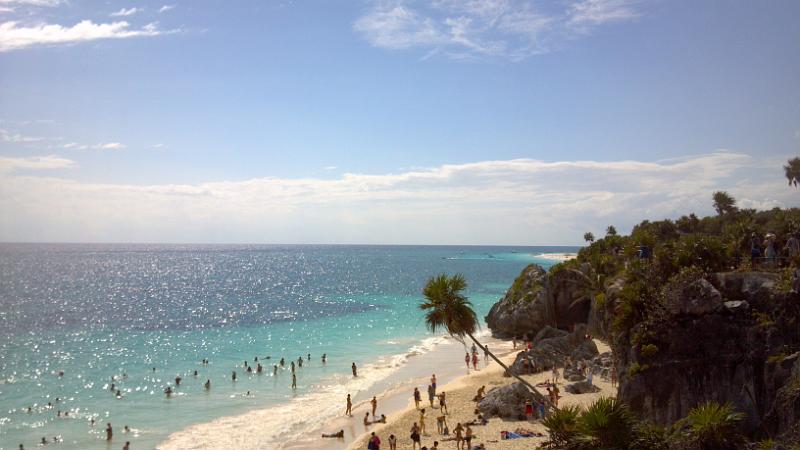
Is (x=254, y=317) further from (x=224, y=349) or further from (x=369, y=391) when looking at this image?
(x=369, y=391)

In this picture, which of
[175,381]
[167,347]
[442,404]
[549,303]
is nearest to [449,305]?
[442,404]

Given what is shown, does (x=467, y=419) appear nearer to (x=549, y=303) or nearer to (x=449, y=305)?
(x=449, y=305)

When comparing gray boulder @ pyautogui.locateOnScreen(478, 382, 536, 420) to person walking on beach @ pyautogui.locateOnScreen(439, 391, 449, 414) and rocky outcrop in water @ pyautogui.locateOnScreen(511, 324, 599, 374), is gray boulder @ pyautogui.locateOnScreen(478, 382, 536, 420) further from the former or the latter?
rocky outcrop in water @ pyautogui.locateOnScreen(511, 324, 599, 374)

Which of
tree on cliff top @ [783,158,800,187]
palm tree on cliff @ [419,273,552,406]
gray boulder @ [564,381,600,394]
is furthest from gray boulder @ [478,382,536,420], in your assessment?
tree on cliff top @ [783,158,800,187]

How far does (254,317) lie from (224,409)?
4226 centimetres

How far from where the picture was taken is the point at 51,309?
77.6 meters

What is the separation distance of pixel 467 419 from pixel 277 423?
10436mm

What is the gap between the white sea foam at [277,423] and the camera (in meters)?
26.6

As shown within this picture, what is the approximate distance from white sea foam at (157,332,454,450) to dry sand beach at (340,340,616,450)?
2.86 m

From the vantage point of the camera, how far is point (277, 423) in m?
29.6

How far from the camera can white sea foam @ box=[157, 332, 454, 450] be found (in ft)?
87.4

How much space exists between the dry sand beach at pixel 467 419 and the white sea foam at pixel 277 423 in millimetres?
2863

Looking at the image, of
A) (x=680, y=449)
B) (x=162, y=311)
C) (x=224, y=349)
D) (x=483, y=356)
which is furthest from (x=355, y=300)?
(x=680, y=449)

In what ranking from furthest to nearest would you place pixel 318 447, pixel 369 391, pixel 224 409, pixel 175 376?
1. pixel 175 376
2. pixel 369 391
3. pixel 224 409
4. pixel 318 447
